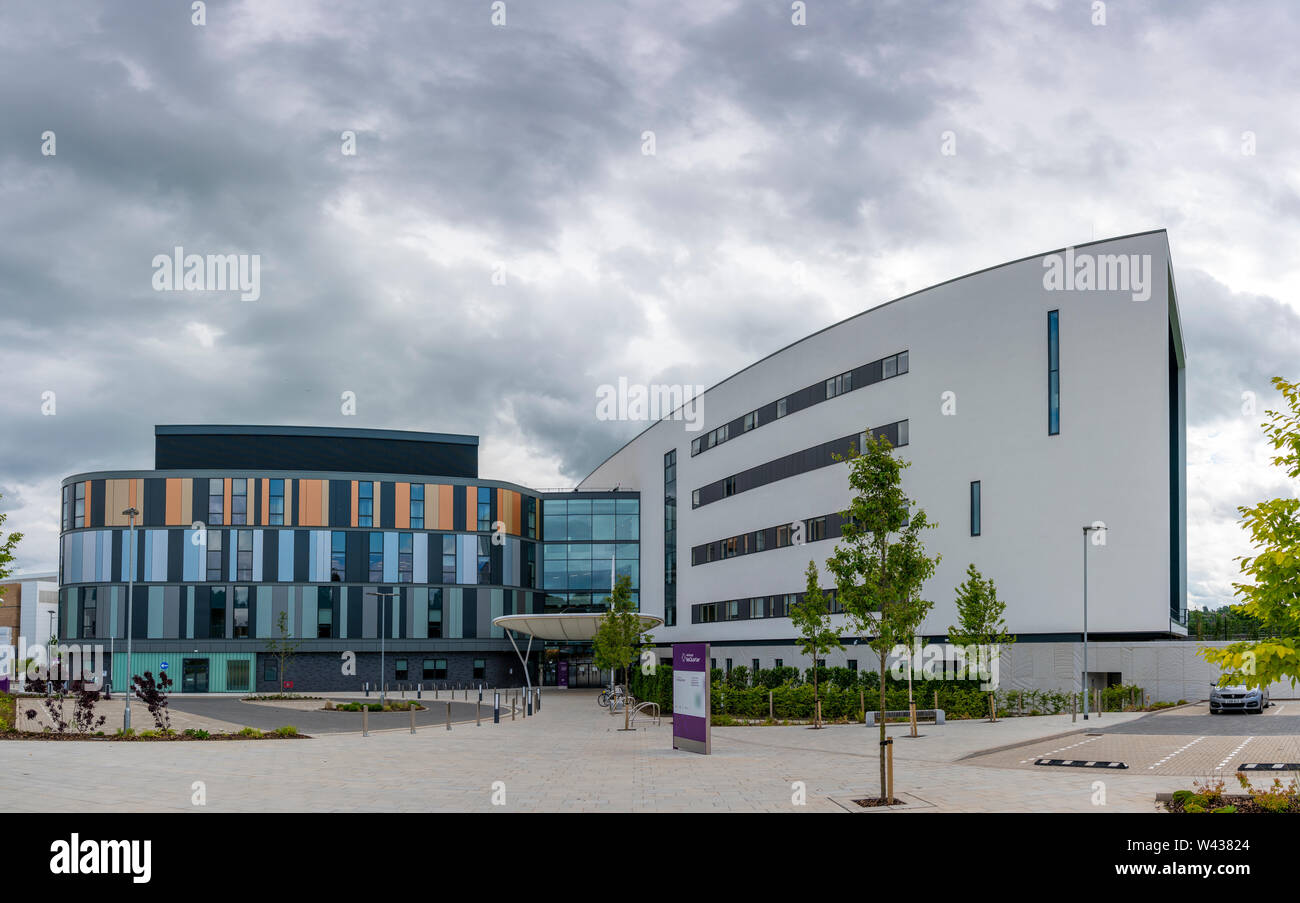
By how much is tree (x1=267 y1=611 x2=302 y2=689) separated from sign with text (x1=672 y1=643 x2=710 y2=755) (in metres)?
47.8

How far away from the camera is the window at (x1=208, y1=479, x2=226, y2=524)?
72438 mm

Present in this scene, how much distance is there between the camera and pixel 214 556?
72.0 meters

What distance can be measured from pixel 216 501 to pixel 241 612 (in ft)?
25.0

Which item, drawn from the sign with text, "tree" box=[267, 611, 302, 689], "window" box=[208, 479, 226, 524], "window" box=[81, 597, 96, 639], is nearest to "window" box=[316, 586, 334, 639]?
"tree" box=[267, 611, 302, 689]

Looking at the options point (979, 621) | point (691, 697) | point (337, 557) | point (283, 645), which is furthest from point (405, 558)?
point (691, 697)

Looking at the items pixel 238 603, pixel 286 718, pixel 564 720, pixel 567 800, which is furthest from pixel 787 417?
pixel 567 800

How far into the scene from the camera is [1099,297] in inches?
1868

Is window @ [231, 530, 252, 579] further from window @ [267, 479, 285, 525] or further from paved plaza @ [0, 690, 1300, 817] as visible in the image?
paved plaza @ [0, 690, 1300, 817]

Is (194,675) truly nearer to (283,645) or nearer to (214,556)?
(283,645)

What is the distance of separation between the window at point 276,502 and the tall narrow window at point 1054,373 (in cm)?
4988

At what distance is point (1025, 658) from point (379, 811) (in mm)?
37978

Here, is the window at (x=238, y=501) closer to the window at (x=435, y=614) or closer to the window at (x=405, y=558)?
the window at (x=405, y=558)

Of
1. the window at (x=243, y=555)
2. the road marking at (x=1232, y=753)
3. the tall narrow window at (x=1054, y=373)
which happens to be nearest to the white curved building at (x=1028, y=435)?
the tall narrow window at (x=1054, y=373)

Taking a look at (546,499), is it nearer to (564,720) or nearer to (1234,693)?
(564,720)
